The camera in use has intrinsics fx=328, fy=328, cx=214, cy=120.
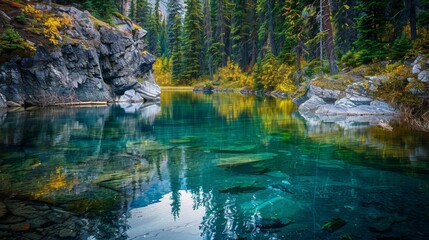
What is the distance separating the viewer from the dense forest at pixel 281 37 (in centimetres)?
1872

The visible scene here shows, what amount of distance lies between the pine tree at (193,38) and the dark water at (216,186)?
167 ft

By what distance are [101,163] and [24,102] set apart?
1946cm

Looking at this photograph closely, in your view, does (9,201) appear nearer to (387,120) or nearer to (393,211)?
(393,211)

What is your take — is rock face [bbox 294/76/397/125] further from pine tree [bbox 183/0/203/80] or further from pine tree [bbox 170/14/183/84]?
pine tree [bbox 170/14/183/84]

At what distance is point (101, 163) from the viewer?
8.04 m

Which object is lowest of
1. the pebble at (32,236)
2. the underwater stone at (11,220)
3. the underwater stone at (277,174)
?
the pebble at (32,236)

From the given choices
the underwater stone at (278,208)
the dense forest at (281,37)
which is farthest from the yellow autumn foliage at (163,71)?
the underwater stone at (278,208)

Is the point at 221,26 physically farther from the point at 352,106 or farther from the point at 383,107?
the point at 383,107

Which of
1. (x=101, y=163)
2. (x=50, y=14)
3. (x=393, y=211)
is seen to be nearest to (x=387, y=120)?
(x=393, y=211)

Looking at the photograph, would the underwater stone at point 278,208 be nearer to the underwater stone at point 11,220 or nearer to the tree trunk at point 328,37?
the underwater stone at point 11,220

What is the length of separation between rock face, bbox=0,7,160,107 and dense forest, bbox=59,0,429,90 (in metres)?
4.12

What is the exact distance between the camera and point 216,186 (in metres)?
6.36

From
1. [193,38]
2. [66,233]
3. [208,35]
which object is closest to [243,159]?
[66,233]

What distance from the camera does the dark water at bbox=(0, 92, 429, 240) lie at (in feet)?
14.6
